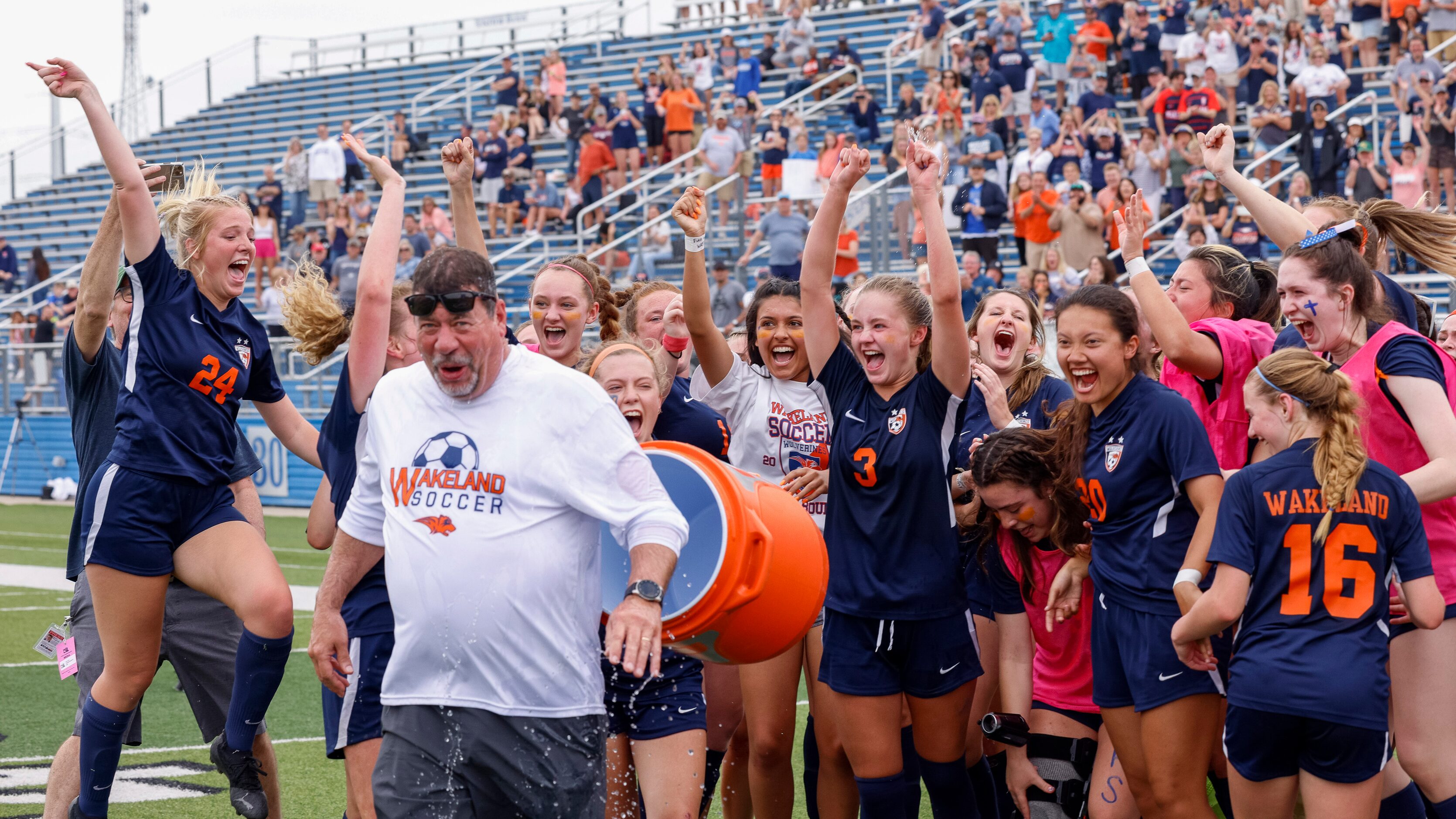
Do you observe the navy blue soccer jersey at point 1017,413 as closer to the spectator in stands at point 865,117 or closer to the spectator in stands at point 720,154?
the spectator in stands at point 720,154

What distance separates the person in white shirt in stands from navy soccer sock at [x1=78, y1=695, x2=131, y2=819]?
2153cm

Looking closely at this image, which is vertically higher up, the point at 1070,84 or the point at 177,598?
the point at 1070,84

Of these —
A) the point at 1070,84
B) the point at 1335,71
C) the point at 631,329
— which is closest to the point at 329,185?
the point at 1070,84

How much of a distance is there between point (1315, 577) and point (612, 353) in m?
2.27

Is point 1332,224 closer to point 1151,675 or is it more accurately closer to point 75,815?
point 1151,675

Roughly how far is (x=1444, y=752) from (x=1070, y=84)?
52.3ft

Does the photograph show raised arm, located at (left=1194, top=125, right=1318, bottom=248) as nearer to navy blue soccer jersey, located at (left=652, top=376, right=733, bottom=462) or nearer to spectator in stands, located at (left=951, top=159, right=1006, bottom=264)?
navy blue soccer jersey, located at (left=652, top=376, right=733, bottom=462)

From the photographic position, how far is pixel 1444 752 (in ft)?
14.3

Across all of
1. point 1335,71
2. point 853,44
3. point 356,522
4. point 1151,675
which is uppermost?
point 853,44

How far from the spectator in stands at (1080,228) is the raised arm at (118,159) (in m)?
11.7

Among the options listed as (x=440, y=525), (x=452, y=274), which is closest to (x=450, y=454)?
(x=440, y=525)

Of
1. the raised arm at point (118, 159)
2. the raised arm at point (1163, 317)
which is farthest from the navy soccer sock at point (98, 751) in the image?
the raised arm at point (1163, 317)

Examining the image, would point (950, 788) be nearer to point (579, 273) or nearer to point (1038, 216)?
point (579, 273)

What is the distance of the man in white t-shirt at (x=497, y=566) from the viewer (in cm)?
342
